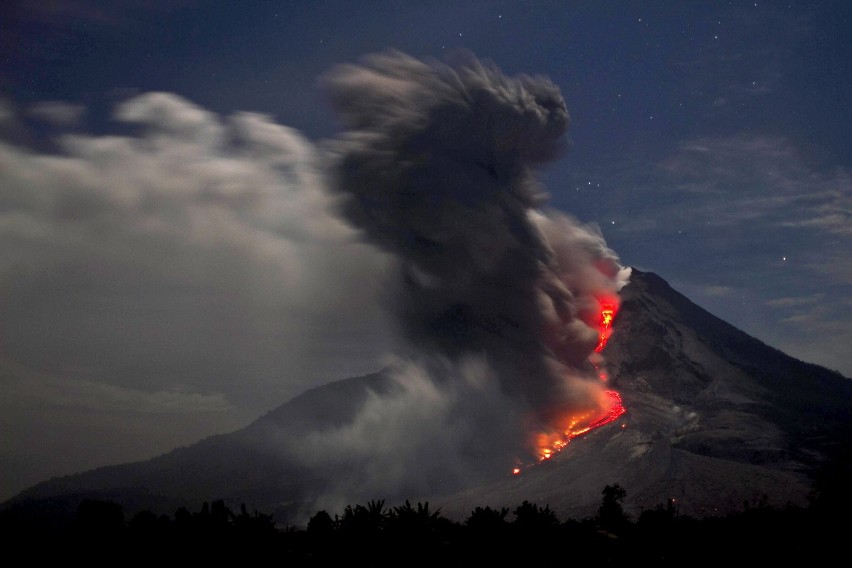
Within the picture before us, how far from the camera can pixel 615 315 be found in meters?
165

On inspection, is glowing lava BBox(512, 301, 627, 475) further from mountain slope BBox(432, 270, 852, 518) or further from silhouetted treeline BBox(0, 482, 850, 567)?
silhouetted treeline BBox(0, 482, 850, 567)

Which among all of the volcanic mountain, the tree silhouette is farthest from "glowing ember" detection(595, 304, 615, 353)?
the tree silhouette

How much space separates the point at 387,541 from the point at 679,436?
11439cm

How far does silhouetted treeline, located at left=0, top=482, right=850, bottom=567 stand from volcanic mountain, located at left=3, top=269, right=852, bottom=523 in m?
52.9

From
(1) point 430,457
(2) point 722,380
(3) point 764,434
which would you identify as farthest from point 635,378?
(1) point 430,457

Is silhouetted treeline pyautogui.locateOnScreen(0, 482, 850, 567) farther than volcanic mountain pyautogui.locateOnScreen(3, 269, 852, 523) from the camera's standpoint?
No

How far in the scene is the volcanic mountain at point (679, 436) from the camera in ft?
333

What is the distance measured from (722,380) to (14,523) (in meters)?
148

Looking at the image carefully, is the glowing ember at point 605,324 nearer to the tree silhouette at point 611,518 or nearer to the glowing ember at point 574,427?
the glowing ember at point 574,427

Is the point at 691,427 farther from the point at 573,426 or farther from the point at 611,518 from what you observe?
the point at 611,518

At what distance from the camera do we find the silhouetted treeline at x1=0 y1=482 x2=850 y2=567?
23.5 m

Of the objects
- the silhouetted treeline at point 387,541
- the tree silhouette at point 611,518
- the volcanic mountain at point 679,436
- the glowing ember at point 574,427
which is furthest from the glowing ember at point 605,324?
the silhouetted treeline at point 387,541

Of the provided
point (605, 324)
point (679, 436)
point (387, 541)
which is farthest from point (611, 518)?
point (605, 324)

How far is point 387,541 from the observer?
25.5 m
